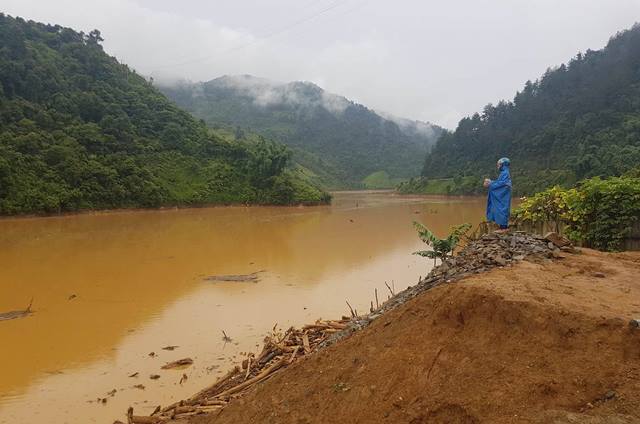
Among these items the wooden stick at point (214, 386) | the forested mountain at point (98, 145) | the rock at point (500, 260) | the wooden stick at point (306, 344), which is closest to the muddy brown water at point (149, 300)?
the wooden stick at point (214, 386)

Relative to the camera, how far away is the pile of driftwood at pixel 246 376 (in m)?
4.69

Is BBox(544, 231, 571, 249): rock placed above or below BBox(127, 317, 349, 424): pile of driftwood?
above

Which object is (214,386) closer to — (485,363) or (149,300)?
(485,363)

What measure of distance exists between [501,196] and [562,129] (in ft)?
193

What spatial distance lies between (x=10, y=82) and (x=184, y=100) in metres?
80.5

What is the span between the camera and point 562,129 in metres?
58.5

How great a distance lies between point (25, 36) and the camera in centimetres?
5044

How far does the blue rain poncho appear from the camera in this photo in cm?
724

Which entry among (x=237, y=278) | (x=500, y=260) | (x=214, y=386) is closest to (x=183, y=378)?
(x=214, y=386)

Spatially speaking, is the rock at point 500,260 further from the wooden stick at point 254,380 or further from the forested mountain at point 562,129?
the forested mountain at point 562,129

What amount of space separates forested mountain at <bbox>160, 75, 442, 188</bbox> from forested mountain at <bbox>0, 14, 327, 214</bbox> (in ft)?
130

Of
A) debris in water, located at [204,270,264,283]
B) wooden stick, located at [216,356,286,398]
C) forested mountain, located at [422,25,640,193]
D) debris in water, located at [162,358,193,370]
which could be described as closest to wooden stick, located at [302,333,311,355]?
wooden stick, located at [216,356,286,398]

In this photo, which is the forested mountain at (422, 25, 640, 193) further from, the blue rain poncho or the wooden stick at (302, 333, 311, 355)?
the wooden stick at (302, 333, 311, 355)

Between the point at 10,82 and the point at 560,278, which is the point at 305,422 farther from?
the point at 10,82
